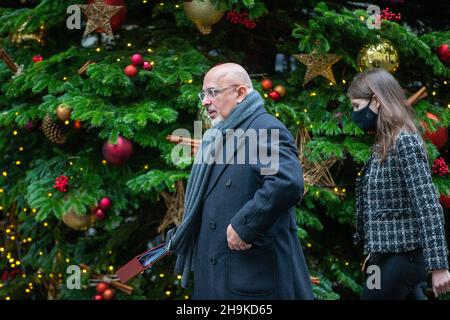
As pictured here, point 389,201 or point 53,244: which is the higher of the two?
point 389,201

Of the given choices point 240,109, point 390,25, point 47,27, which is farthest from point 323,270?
point 47,27

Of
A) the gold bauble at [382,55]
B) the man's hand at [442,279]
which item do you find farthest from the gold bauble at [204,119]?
the man's hand at [442,279]

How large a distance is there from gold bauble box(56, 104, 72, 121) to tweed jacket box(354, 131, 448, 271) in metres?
2.09

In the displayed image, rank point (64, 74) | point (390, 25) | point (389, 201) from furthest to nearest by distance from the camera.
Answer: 1. point (64, 74)
2. point (390, 25)
3. point (389, 201)

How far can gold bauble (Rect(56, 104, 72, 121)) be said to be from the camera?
14.0 ft

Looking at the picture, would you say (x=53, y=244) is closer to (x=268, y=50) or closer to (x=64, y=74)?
(x=64, y=74)

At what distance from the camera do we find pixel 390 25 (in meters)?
4.25

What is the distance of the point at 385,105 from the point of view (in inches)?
121

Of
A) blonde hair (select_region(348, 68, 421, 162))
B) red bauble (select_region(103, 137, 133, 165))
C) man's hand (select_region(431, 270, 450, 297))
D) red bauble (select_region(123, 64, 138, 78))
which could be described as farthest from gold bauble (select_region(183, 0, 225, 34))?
man's hand (select_region(431, 270, 450, 297))

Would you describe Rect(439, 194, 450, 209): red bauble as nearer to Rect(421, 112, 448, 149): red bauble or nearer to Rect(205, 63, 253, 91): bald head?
Rect(421, 112, 448, 149): red bauble

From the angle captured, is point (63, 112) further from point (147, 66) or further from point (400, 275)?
point (400, 275)

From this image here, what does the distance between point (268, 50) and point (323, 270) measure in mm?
1755

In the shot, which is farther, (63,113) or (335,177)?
(335,177)

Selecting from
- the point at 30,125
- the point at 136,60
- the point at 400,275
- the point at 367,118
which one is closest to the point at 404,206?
the point at 400,275
